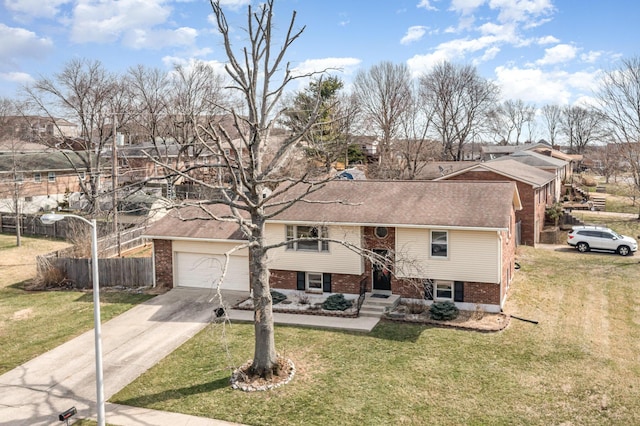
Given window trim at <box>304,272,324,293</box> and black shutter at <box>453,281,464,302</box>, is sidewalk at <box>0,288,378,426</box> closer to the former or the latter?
window trim at <box>304,272,324,293</box>

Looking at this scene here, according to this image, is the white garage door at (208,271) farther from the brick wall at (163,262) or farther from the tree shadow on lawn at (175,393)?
the tree shadow on lawn at (175,393)

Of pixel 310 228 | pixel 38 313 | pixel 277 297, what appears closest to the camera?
pixel 38 313

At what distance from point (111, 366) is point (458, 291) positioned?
1409 cm

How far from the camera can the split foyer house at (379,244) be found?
2188 centimetres

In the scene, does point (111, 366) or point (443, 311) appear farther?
point (443, 311)

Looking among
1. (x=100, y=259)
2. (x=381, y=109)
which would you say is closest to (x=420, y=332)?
(x=100, y=259)

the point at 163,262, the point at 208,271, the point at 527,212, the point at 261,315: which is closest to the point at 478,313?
the point at 261,315

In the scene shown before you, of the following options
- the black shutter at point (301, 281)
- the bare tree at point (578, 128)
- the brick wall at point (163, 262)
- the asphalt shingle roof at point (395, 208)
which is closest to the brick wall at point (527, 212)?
the asphalt shingle roof at point (395, 208)

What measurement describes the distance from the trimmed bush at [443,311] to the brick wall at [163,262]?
13.4m

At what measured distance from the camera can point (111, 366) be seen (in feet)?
58.7

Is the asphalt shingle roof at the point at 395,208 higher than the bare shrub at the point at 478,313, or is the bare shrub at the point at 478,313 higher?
the asphalt shingle roof at the point at 395,208

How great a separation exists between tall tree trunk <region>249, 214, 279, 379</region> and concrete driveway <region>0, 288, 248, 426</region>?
5.38 feet

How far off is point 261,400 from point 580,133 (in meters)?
116

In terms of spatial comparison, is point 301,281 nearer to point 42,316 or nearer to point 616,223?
point 42,316
